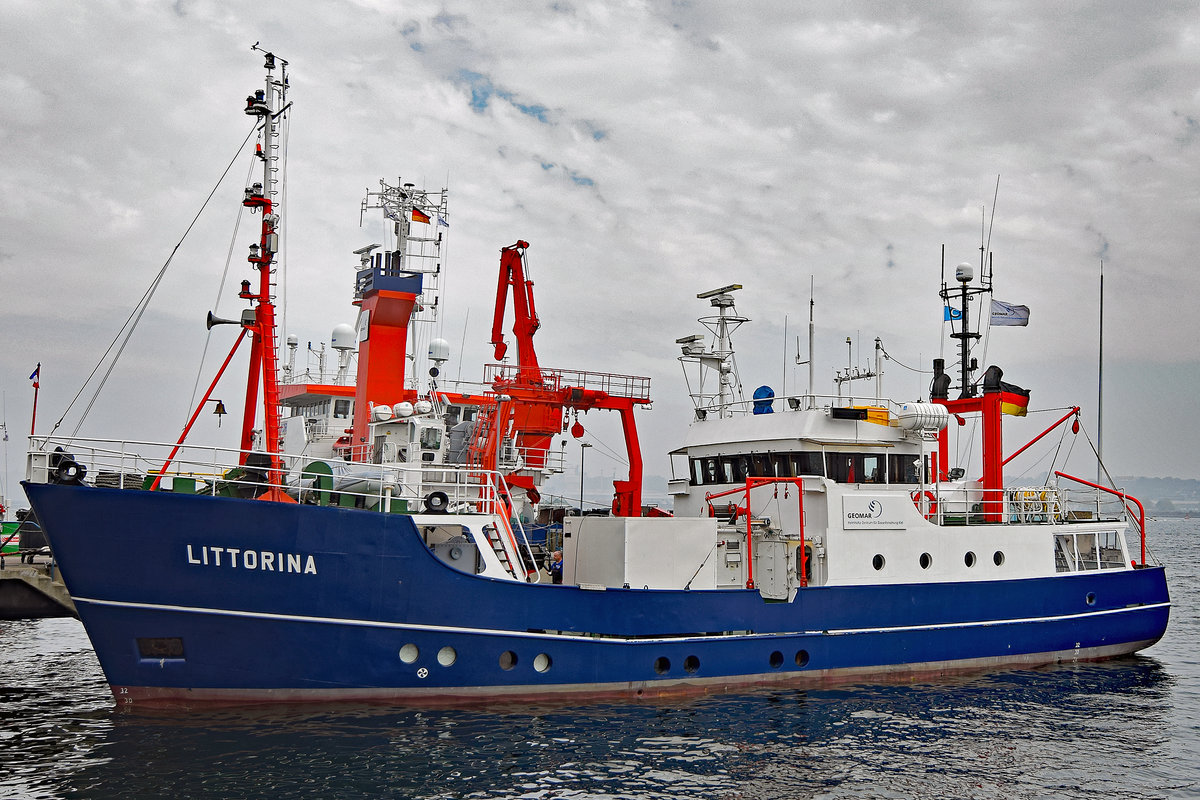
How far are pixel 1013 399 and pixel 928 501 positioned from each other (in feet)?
11.8

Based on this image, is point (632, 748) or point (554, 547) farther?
point (554, 547)

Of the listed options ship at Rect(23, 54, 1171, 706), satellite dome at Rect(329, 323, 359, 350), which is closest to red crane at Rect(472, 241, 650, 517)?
ship at Rect(23, 54, 1171, 706)

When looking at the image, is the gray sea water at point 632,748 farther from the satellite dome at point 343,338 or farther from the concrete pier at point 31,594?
the satellite dome at point 343,338

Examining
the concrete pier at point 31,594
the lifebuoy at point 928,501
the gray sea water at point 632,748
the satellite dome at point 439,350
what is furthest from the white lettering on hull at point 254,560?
the satellite dome at point 439,350

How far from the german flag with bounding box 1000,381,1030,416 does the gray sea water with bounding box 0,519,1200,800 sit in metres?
6.46

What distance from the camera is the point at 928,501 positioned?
19609 millimetres

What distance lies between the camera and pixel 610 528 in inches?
640

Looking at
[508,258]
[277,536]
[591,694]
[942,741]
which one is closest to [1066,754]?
[942,741]

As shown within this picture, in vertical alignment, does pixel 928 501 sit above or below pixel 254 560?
above

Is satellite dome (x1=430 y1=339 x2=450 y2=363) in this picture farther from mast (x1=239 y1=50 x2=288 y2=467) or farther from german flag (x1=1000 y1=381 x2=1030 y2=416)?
german flag (x1=1000 y1=381 x2=1030 y2=416)

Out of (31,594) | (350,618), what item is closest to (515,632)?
(350,618)

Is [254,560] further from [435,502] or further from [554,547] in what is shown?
[554,547]

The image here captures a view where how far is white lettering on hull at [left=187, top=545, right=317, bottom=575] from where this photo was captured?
45.0 feet

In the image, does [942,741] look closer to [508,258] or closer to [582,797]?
[582,797]
